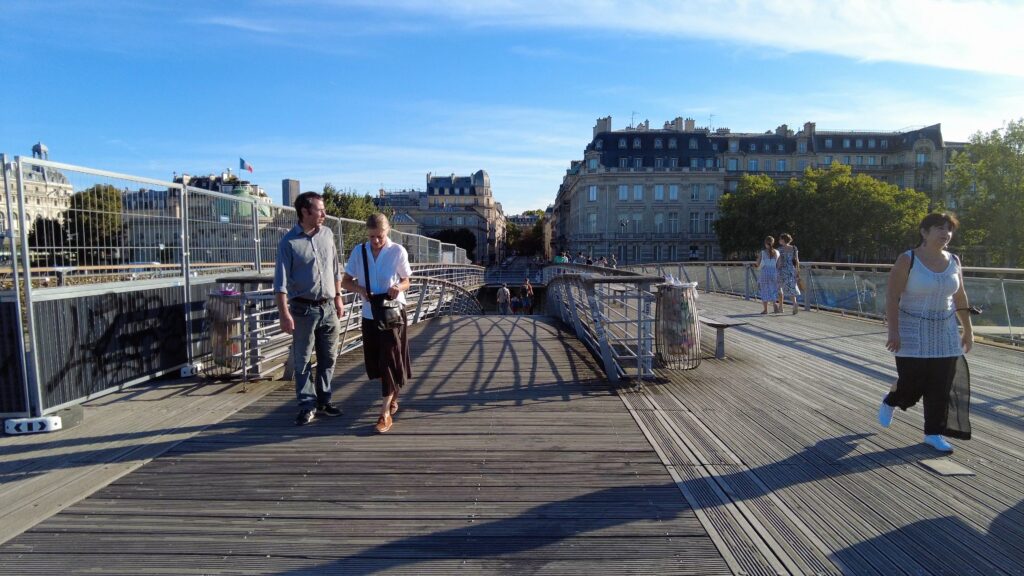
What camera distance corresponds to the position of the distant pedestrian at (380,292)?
4.94 m

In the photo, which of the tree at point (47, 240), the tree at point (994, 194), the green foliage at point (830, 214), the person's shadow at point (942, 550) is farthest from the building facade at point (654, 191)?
the person's shadow at point (942, 550)

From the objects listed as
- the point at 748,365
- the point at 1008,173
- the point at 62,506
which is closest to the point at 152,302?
the point at 62,506

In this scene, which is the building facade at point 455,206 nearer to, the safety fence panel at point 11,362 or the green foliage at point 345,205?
the green foliage at point 345,205

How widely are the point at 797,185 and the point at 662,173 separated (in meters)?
18.3

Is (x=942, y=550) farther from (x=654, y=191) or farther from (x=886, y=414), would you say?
(x=654, y=191)

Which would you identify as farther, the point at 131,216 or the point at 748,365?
the point at 748,365

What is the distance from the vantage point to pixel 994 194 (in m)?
50.4

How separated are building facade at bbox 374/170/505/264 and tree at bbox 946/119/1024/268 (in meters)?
81.1

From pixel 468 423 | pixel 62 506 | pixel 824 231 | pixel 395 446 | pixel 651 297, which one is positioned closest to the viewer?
pixel 62 506

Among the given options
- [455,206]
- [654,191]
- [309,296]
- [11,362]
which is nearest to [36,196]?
[11,362]

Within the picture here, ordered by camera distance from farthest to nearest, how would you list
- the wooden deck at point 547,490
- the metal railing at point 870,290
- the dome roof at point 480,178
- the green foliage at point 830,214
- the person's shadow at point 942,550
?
the dome roof at point 480,178, the green foliage at point 830,214, the metal railing at point 870,290, the wooden deck at point 547,490, the person's shadow at point 942,550

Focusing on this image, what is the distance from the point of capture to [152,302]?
6.17 m

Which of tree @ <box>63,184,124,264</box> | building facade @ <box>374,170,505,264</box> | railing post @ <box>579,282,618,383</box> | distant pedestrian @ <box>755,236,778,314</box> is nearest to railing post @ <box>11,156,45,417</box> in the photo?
tree @ <box>63,184,124,264</box>

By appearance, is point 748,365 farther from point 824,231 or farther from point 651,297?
point 824,231
